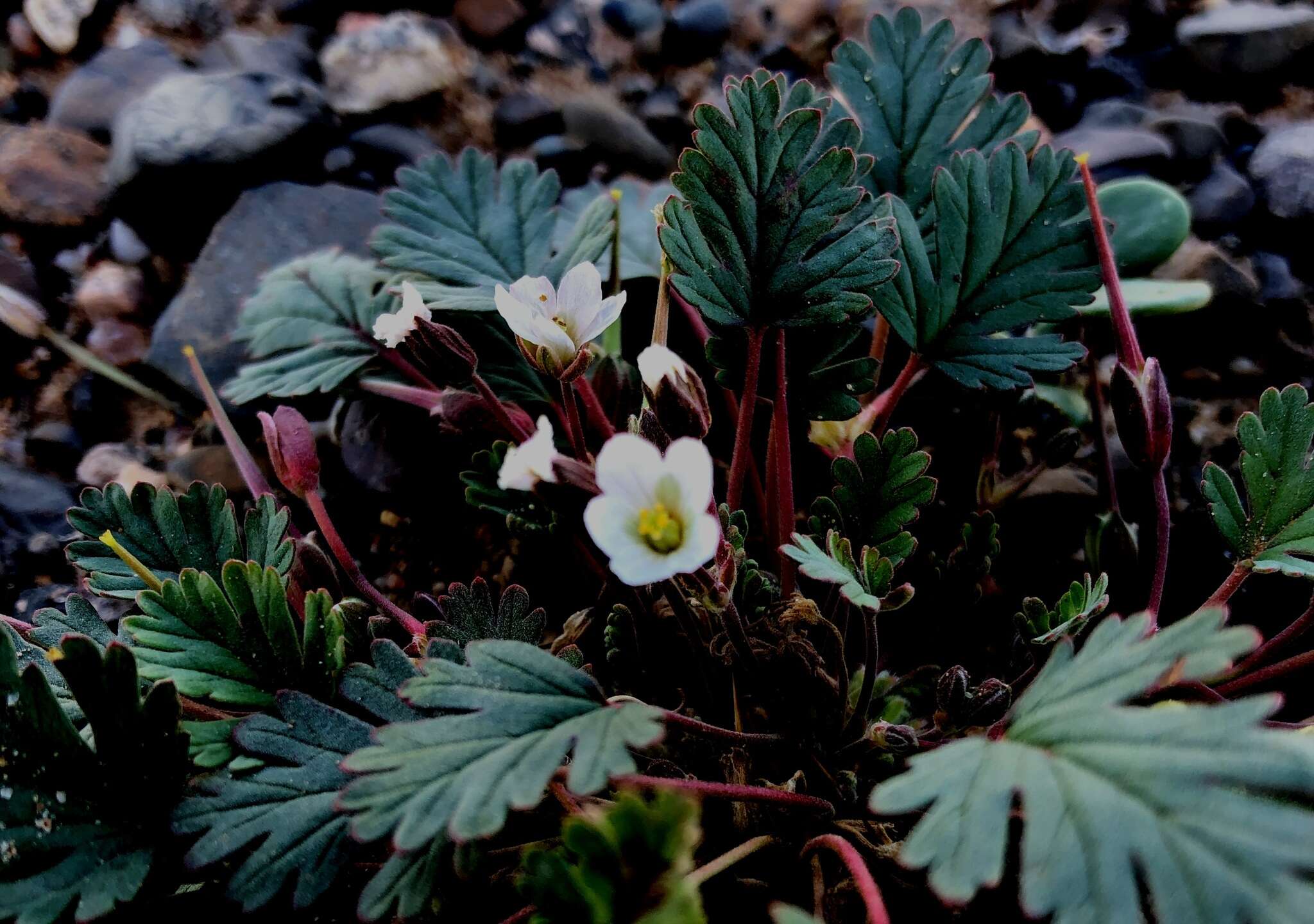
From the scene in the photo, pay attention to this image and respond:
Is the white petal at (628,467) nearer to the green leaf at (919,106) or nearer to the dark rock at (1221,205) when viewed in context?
the green leaf at (919,106)

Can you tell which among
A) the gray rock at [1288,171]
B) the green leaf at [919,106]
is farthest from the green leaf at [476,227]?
the gray rock at [1288,171]

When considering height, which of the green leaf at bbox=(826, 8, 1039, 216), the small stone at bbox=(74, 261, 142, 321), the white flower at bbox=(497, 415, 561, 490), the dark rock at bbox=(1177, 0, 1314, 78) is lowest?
the small stone at bbox=(74, 261, 142, 321)

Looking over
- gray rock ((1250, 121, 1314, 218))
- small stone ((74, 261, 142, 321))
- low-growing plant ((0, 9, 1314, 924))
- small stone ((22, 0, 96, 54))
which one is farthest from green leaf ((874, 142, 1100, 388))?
small stone ((22, 0, 96, 54))

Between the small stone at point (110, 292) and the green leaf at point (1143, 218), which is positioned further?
the small stone at point (110, 292)

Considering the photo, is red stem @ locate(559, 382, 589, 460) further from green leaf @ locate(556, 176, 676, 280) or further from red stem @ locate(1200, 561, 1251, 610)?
red stem @ locate(1200, 561, 1251, 610)

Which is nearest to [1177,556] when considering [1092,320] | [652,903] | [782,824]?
[1092,320]

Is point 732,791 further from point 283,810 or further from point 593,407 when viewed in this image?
point 593,407

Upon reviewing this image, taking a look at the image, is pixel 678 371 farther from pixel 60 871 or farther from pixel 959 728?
pixel 60 871
